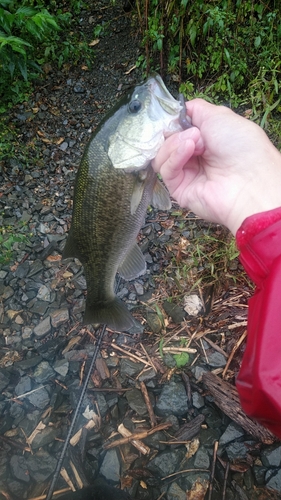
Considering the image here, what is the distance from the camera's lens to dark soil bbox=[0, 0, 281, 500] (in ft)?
8.09

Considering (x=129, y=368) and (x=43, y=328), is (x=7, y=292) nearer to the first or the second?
(x=43, y=328)

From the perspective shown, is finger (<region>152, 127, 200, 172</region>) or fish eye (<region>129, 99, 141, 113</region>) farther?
fish eye (<region>129, 99, 141, 113</region>)

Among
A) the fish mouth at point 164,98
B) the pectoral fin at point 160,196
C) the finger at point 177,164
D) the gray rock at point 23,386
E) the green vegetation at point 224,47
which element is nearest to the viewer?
the finger at point 177,164

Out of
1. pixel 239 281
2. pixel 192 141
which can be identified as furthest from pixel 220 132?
pixel 239 281

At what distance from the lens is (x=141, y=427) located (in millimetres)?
2660

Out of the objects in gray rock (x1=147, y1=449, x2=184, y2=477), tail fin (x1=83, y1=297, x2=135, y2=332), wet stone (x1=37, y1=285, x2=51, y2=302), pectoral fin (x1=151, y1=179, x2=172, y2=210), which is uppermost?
pectoral fin (x1=151, y1=179, x2=172, y2=210)

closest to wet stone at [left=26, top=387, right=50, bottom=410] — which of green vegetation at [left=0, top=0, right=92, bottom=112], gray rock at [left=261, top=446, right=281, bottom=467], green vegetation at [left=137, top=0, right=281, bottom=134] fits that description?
gray rock at [left=261, top=446, right=281, bottom=467]

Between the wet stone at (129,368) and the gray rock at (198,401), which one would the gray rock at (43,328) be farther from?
the gray rock at (198,401)

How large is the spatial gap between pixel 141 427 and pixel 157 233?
1590mm

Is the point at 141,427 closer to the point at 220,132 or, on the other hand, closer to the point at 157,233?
Answer: the point at 157,233

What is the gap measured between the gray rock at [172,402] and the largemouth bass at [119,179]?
905mm

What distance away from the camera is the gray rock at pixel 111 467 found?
250 centimetres

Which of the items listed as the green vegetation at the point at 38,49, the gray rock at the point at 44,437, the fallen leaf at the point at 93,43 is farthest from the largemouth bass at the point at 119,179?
the fallen leaf at the point at 93,43

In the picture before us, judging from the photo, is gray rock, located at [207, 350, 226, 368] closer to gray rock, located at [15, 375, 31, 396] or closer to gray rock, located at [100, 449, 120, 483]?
gray rock, located at [100, 449, 120, 483]
